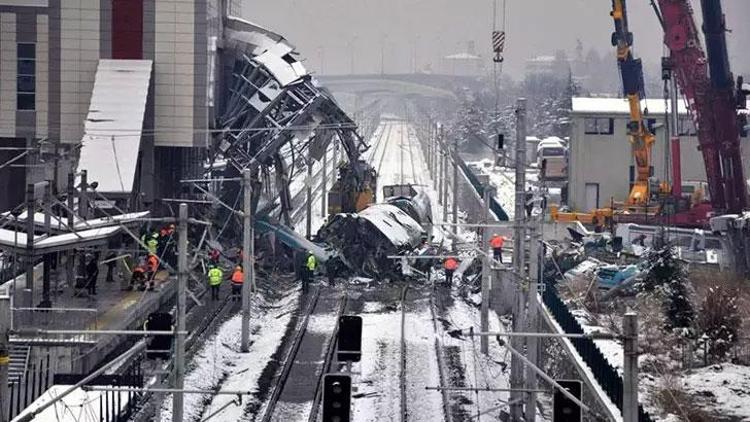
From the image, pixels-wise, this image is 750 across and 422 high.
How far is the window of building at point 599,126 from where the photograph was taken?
5812cm

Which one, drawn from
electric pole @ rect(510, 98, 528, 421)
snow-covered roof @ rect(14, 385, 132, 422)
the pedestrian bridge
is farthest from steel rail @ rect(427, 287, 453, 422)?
the pedestrian bridge

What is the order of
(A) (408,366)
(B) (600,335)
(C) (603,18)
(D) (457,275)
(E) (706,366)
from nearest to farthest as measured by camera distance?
(B) (600,335)
(E) (706,366)
(A) (408,366)
(D) (457,275)
(C) (603,18)

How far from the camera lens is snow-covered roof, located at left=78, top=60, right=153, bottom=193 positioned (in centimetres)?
4150

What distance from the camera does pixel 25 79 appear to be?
148 feet

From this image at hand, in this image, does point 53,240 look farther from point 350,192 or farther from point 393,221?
point 350,192

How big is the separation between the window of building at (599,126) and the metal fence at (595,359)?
1078 inches

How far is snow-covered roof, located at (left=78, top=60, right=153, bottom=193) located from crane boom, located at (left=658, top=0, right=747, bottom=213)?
51.7 ft

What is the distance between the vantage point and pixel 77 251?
3650cm

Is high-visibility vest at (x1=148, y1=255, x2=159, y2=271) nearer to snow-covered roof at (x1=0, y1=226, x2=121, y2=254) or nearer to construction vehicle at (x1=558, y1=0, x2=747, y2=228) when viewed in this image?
snow-covered roof at (x1=0, y1=226, x2=121, y2=254)

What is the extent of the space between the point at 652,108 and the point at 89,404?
43372mm

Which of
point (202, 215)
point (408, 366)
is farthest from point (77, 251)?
point (408, 366)

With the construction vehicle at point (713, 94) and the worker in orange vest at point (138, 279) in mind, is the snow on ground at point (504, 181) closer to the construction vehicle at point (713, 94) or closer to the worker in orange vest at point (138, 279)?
the construction vehicle at point (713, 94)

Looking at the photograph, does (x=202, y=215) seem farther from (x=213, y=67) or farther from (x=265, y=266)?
(x=213, y=67)

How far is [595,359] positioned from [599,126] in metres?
34.6
